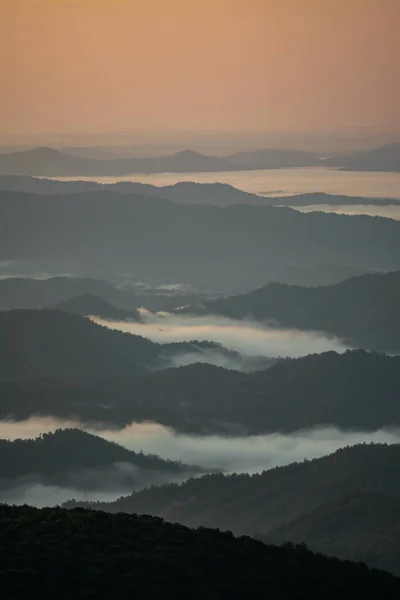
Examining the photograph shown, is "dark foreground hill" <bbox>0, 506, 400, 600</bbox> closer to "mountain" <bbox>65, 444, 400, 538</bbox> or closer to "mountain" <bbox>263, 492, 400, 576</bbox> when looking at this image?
"mountain" <bbox>263, 492, 400, 576</bbox>

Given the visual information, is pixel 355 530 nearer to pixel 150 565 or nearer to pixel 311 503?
pixel 311 503

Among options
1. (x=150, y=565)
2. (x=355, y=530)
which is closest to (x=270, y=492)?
(x=355, y=530)

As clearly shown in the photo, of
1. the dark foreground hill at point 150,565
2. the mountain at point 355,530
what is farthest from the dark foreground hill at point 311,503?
the dark foreground hill at point 150,565

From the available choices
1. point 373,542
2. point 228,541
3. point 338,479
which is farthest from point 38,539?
point 338,479

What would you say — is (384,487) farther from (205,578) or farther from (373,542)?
(205,578)

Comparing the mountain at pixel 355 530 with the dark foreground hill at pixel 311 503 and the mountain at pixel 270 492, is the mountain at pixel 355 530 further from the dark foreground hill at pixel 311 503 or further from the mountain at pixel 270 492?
the mountain at pixel 270 492

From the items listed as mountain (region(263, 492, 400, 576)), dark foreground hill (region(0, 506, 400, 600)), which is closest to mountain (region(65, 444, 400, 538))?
mountain (region(263, 492, 400, 576))

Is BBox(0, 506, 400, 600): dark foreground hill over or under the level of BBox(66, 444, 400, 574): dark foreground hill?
over
